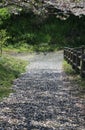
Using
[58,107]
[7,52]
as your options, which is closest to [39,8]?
[58,107]

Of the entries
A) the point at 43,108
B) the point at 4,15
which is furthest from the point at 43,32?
the point at 43,108

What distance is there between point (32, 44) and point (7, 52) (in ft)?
15.0

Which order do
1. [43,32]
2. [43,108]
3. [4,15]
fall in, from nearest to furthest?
1. [43,108]
2. [43,32]
3. [4,15]

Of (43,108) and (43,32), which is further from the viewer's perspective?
(43,32)

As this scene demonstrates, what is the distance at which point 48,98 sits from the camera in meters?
14.5

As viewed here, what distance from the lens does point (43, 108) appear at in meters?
12.5

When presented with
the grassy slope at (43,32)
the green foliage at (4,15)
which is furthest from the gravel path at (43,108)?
the green foliage at (4,15)

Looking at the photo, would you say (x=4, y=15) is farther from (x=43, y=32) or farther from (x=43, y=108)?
(x=43, y=108)

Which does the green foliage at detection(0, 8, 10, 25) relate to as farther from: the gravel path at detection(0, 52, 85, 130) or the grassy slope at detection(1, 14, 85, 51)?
the gravel path at detection(0, 52, 85, 130)

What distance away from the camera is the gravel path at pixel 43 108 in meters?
10.4

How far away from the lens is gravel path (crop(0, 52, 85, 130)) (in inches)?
411

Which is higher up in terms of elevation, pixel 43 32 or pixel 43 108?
pixel 43 108

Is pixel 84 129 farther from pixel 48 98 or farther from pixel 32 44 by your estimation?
pixel 32 44

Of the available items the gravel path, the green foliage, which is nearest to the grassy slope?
the green foliage
